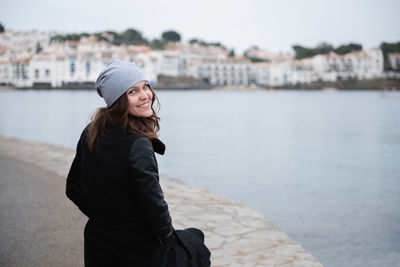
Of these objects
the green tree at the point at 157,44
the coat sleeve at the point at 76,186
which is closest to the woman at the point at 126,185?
the coat sleeve at the point at 76,186

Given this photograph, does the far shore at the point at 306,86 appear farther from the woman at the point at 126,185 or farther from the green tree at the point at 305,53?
the woman at the point at 126,185

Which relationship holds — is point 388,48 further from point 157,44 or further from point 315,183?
point 315,183

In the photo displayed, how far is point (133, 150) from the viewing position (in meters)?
1.94

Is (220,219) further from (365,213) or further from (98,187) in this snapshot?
(365,213)

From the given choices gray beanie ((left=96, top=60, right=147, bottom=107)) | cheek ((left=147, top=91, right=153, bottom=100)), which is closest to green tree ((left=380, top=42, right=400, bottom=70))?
cheek ((left=147, top=91, right=153, bottom=100))

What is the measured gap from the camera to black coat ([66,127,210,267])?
1.96m

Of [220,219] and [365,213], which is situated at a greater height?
[220,219]

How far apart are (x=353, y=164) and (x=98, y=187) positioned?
13849mm

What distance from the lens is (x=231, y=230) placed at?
14.6 ft

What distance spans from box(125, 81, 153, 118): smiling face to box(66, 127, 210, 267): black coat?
130mm

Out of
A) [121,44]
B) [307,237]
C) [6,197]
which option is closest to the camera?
[6,197]

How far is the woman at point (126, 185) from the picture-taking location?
1.97 metres

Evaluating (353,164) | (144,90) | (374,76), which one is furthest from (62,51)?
(144,90)

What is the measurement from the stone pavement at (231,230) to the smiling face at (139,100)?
5.75ft
